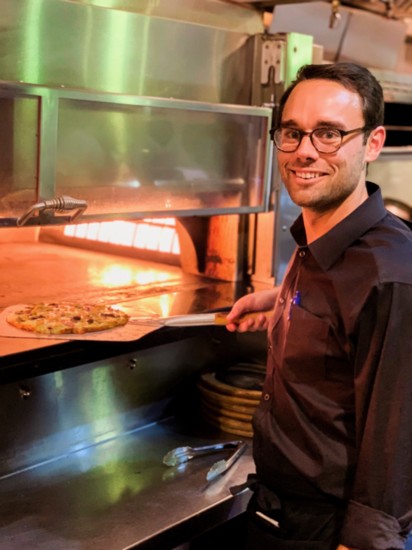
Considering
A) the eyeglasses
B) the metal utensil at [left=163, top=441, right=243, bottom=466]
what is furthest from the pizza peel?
the eyeglasses

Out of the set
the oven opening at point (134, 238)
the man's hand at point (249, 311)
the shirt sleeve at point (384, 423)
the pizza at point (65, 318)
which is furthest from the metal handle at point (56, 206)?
the oven opening at point (134, 238)

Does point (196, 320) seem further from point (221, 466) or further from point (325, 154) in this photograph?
point (325, 154)

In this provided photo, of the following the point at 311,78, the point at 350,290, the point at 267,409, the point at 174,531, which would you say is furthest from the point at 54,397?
the point at 311,78

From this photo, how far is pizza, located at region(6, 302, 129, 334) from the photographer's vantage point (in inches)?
80.3

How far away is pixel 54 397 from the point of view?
7.15ft

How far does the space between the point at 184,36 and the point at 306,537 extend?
61.2 inches

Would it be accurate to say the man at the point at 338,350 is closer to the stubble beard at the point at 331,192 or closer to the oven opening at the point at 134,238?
the stubble beard at the point at 331,192

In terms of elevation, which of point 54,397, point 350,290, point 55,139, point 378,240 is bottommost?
point 54,397

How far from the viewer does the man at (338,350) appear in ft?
5.07

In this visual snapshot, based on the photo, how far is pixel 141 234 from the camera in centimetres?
322

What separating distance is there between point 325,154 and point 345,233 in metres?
0.18

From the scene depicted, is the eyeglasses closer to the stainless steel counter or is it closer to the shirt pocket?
the shirt pocket

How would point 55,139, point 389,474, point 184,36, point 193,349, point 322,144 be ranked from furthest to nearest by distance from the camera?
1. point 193,349
2. point 184,36
3. point 55,139
4. point 322,144
5. point 389,474

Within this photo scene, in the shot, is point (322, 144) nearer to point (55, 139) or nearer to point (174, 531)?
point (55, 139)
